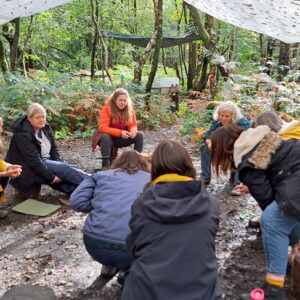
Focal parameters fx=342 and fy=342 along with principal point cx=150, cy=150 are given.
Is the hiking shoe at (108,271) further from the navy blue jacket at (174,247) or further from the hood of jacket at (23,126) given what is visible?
the hood of jacket at (23,126)

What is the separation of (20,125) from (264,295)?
3.07 metres

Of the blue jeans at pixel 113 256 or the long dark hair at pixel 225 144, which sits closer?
the blue jeans at pixel 113 256

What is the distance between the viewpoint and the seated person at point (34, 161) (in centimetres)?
391

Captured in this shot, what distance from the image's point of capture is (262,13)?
1.72 m

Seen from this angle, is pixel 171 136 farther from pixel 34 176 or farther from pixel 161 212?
pixel 161 212

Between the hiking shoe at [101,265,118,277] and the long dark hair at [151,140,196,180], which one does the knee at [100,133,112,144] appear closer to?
the hiking shoe at [101,265,118,277]

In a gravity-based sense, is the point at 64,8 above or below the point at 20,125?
above

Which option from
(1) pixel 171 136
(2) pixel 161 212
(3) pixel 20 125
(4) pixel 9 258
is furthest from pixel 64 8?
(2) pixel 161 212

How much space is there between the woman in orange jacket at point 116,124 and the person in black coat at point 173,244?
3.14 m

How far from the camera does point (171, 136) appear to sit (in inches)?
318

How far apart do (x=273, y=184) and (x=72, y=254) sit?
1.82m

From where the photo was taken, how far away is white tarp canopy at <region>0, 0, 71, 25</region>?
1433 millimetres

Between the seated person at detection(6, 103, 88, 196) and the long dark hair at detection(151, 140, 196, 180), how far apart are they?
2.31 metres

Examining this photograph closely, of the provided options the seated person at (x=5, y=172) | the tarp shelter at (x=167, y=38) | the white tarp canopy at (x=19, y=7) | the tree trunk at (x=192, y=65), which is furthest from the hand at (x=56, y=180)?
the tree trunk at (x=192, y=65)
